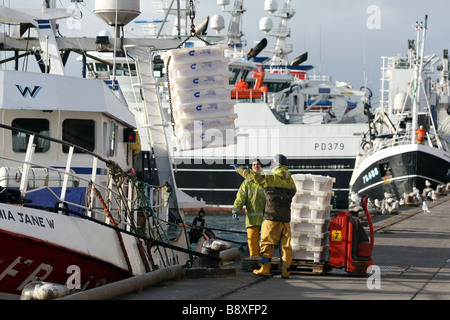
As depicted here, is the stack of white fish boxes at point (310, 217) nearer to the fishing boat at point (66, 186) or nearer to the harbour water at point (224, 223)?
the fishing boat at point (66, 186)

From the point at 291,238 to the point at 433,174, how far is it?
21.1 m

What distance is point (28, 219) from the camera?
8.27m

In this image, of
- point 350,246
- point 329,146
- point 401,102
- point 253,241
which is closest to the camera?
point 350,246

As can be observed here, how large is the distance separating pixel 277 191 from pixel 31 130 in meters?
4.05

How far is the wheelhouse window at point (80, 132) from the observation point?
1189 centimetres

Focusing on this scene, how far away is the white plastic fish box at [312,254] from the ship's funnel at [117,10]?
6.71 meters

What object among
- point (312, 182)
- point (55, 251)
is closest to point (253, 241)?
point (312, 182)

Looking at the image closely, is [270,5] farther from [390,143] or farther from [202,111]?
[202,111]

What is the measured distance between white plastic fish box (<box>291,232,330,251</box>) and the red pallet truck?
0.20 metres

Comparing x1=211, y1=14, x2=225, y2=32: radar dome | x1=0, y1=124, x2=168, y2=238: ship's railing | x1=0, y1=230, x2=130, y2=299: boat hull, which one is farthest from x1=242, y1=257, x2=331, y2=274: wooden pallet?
x1=211, y1=14, x2=225, y2=32: radar dome

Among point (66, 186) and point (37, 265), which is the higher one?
point (66, 186)

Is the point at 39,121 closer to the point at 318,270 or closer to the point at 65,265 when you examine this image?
the point at 65,265

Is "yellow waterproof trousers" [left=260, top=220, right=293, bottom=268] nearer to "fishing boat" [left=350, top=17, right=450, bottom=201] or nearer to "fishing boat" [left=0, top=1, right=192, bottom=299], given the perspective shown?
"fishing boat" [left=0, top=1, right=192, bottom=299]

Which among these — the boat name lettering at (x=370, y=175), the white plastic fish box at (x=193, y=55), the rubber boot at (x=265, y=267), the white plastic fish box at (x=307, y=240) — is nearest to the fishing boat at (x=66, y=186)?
the rubber boot at (x=265, y=267)
